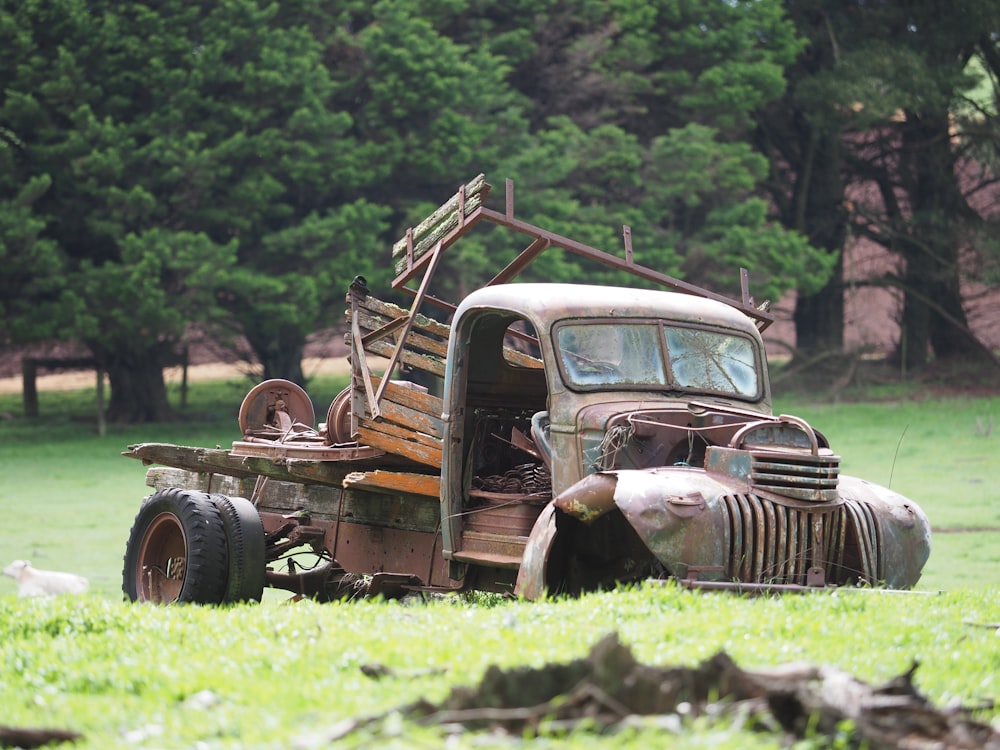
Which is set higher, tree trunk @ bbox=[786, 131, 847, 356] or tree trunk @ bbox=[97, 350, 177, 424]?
tree trunk @ bbox=[786, 131, 847, 356]

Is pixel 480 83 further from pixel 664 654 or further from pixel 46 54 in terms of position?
pixel 664 654

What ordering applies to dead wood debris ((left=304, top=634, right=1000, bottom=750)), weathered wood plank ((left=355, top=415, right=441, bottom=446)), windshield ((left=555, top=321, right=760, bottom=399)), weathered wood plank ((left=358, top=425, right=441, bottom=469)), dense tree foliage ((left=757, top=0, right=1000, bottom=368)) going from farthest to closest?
dense tree foliage ((left=757, top=0, right=1000, bottom=368)), weathered wood plank ((left=355, top=415, right=441, bottom=446)), weathered wood plank ((left=358, top=425, right=441, bottom=469)), windshield ((left=555, top=321, right=760, bottom=399)), dead wood debris ((left=304, top=634, right=1000, bottom=750))

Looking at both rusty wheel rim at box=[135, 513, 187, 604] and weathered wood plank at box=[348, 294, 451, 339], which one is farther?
weathered wood plank at box=[348, 294, 451, 339]

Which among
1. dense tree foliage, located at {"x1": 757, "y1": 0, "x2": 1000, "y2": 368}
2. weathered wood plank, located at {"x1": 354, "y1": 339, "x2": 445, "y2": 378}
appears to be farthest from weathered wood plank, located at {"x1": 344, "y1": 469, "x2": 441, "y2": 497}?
dense tree foliage, located at {"x1": 757, "y1": 0, "x2": 1000, "y2": 368}

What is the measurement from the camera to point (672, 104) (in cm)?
3897

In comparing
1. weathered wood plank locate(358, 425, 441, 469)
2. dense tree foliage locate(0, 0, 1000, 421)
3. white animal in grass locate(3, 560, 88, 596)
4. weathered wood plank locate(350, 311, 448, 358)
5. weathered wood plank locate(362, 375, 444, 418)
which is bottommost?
white animal in grass locate(3, 560, 88, 596)

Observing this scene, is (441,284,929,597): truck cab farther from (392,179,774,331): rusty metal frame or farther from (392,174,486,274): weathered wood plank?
(392,174,486,274): weathered wood plank

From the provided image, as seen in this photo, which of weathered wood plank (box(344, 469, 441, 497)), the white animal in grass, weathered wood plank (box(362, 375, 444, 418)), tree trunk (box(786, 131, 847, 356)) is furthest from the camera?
tree trunk (box(786, 131, 847, 356))

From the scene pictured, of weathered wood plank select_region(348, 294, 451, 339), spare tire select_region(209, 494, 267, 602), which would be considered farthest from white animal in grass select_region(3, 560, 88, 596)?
weathered wood plank select_region(348, 294, 451, 339)

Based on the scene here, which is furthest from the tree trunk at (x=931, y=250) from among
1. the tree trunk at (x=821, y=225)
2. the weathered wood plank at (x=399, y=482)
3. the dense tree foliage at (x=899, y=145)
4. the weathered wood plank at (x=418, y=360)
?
the weathered wood plank at (x=399, y=482)

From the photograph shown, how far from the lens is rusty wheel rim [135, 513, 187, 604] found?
10.3 meters

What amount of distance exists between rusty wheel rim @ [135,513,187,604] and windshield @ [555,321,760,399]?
10.2 feet

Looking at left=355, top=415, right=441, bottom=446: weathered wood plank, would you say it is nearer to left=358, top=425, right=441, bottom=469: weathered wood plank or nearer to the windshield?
left=358, top=425, right=441, bottom=469: weathered wood plank

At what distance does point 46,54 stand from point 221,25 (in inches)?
145
